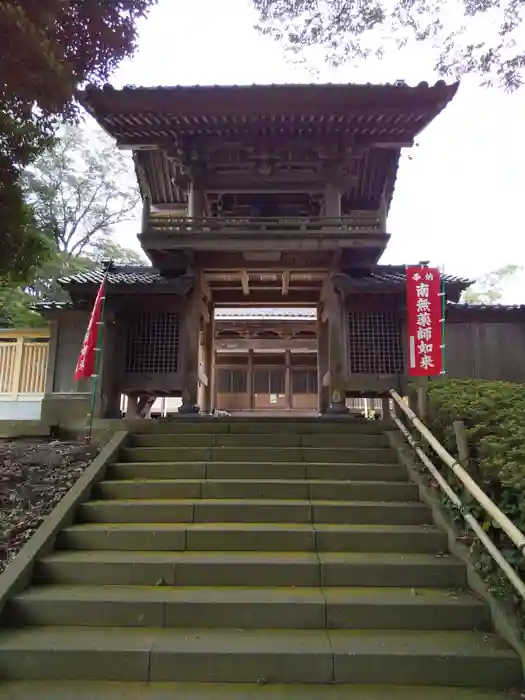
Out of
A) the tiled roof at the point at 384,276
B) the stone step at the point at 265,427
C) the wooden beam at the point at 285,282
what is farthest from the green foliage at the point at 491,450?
the wooden beam at the point at 285,282

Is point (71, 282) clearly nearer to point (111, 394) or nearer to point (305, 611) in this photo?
point (111, 394)

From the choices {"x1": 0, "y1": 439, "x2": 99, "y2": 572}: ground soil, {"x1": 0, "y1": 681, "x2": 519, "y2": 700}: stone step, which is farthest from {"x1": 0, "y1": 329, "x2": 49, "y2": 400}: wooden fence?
{"x1": 0, "y1": 681, "x2": 519, "y2": 700}: stone step

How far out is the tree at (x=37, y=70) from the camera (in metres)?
5.00

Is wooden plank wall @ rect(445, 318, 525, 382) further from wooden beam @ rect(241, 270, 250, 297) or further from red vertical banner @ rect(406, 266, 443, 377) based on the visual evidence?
wooden beam @ rect(241, 270, 250, 297)

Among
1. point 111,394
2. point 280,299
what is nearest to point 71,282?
point 111,394

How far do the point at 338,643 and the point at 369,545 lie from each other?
129 cm

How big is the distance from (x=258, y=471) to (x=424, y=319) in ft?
15.7

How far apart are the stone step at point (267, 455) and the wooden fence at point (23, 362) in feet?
15.7

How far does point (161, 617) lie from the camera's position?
3.74m

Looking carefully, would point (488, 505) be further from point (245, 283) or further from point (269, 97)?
point (245, 283)

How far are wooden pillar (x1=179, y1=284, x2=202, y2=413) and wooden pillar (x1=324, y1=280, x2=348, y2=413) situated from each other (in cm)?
267

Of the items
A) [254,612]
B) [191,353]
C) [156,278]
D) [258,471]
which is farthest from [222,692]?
[156,278]

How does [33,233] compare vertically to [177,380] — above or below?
above

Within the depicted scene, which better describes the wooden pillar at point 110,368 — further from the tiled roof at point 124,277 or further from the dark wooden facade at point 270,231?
the tiled roof at point 124,277
